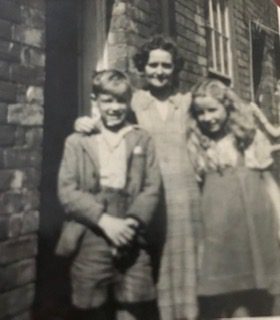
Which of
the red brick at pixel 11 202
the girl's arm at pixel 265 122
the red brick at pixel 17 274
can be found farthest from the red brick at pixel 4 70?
the girl's arm at pixel 265 122

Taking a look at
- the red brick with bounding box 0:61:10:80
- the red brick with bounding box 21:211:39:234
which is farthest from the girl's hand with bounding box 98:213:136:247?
the red brick with bounding box 0:61:10:80

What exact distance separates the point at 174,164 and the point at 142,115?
195mm

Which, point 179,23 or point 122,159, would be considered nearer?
point 122,159

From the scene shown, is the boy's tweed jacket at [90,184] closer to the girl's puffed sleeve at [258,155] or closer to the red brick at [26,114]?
the red brick at [26,114]

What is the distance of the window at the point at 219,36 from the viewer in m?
1.77

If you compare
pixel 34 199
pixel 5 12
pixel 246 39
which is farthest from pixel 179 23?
pixel 34 199

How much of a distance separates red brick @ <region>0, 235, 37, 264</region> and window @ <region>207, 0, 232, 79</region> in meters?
0.86

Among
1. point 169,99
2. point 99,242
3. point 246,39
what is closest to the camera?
point 99,242

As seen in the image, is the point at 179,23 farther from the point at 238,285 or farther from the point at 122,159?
the point at 238,285

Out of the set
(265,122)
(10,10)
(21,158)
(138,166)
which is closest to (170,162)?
(138,166)

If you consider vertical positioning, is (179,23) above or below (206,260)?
above

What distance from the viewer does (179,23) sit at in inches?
68.4

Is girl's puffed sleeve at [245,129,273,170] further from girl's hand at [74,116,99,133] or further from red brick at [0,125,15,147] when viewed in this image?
red brick at [0,125,15,147]

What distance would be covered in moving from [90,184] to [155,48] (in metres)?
0.50
